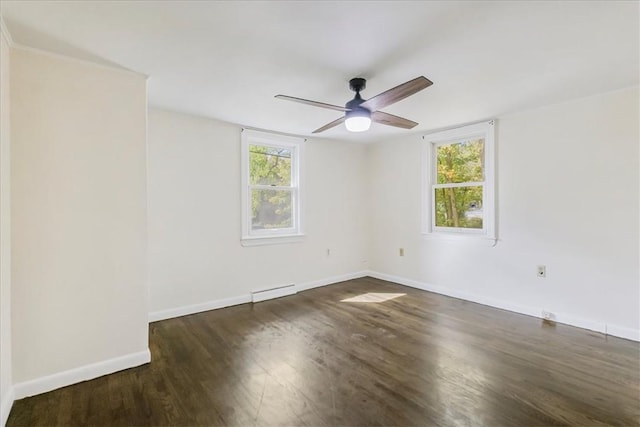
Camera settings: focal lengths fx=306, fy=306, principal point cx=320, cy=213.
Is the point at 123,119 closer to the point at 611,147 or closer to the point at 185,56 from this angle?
the point at 185,56

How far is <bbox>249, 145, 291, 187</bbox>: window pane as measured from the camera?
4.14 metres

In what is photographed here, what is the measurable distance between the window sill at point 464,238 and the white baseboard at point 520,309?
673mm

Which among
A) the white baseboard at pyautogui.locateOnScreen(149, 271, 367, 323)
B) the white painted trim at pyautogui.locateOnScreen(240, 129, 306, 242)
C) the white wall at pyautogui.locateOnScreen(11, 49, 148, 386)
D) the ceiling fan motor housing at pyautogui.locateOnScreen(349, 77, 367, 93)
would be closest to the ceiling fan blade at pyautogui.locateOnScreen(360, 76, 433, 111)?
the ceiling fan motor housing at pyautogui.locateOnScreen(349, 77, 367, 93)

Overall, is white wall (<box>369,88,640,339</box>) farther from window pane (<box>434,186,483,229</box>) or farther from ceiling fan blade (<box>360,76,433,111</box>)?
ceiling fan blade (<box>360,76,433,111</box>)

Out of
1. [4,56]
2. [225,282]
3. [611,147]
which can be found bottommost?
[225,282]

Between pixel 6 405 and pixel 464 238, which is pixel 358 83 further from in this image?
pixel 6 405

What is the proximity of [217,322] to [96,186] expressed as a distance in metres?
1.79

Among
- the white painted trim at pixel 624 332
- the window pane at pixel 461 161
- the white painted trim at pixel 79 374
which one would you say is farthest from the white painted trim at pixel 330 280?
the white painted trim at pixel 624 332

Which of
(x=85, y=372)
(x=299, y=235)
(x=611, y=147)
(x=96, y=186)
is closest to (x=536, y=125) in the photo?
(x=611, y=147)

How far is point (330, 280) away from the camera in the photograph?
488 cm

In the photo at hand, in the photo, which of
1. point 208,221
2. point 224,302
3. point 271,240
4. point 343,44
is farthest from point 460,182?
point 224,302

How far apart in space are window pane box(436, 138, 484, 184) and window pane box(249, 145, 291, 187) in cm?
220

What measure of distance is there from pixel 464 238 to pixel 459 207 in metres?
0.43

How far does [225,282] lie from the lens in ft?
12.5
